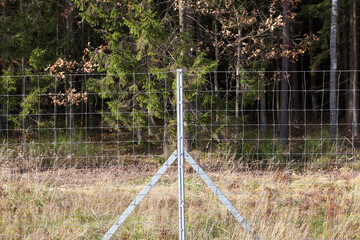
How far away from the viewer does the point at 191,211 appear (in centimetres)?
614

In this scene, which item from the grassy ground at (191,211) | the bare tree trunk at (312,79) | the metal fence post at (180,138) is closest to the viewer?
the metal fence post at (180,138)

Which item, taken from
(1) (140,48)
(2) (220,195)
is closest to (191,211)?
(2) (220,195)

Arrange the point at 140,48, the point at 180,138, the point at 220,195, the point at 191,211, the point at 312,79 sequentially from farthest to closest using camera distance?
the point at 312,79, the point at 140,48, the point at 191,211, the point at 220,195, the point at 180,138

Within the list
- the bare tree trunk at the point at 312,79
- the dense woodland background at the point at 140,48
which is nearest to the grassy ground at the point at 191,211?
the dense woodland background at the point at 140,48

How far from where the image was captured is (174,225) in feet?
18.6

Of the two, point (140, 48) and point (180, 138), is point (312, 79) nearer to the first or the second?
point (140, 48)

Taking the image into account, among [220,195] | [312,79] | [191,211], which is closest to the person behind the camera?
[220,195]

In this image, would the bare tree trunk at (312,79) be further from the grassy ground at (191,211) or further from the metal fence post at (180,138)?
the metal fence post at (180,138)

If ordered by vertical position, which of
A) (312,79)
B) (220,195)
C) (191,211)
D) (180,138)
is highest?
(312,79)

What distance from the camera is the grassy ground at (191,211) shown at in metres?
5.42

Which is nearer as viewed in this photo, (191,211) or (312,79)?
(191,211)

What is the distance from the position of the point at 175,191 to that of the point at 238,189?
1.14 metres

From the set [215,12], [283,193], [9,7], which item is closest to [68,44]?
[9,7]

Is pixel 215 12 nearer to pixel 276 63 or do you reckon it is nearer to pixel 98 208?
pixel 98 208
